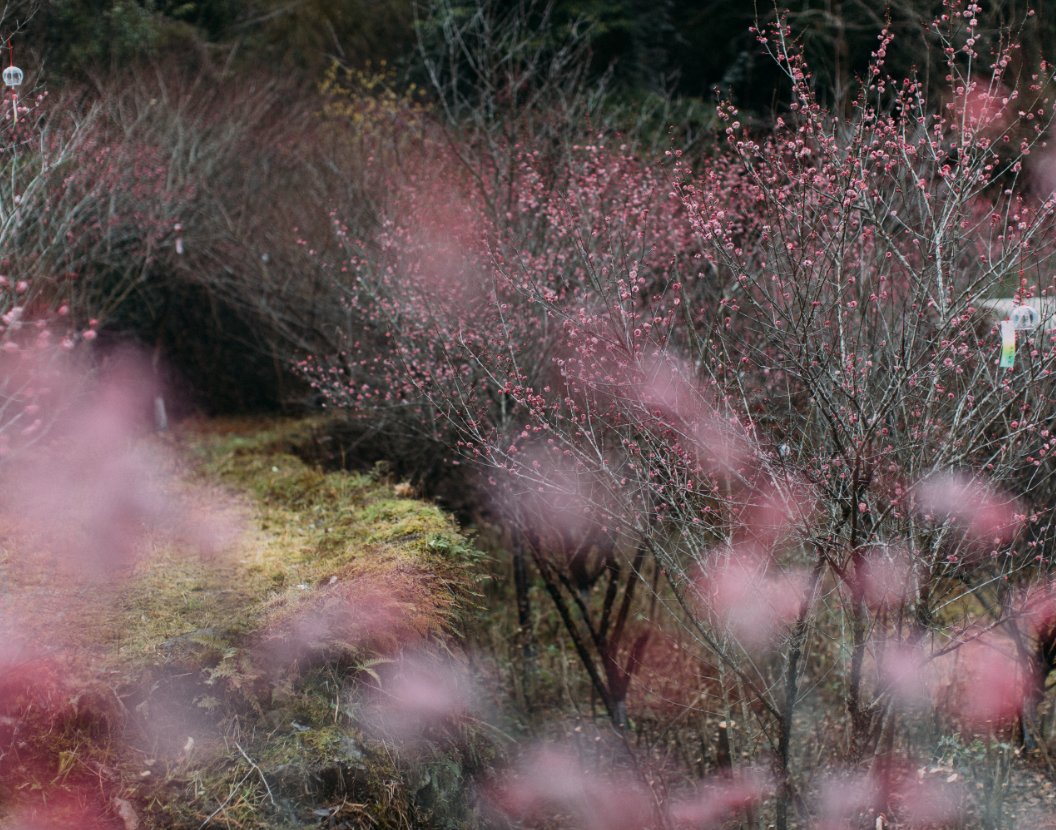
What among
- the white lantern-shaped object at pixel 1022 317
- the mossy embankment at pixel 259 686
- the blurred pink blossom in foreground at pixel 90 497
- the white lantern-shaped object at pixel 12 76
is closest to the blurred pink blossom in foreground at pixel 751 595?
the mossy embankment at pixel 259 686

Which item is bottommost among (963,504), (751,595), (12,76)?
(751,595)

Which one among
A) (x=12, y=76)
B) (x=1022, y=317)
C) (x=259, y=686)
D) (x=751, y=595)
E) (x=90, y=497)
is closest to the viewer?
(x=259, y=686)

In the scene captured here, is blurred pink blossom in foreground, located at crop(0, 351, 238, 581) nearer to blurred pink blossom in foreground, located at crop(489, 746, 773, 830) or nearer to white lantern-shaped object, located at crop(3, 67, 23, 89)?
blurred pink blossom in foreground, located at crop(489, 746, 773, 830)

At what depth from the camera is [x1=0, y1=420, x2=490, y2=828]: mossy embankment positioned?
134 inches

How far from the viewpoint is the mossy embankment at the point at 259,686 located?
3.40 m

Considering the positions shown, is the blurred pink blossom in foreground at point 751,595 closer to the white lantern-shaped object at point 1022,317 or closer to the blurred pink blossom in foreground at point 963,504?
the blurred pink blossom in foreground at point 963,504

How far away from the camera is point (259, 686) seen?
3.78 meters

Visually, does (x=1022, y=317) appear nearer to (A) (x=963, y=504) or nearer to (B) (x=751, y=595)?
(A) (x=963, y=504)

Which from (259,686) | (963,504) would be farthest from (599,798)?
(259,686)

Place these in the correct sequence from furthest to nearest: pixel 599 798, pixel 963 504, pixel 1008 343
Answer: pixel 599 798
pixel 963 504
pixel 1008 343

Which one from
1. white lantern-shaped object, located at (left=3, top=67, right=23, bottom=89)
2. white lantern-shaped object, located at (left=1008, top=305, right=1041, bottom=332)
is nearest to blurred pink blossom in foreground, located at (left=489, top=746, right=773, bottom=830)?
white lantern-shaped object, located at (left=1008, top=305, right=1041, bottom=332)

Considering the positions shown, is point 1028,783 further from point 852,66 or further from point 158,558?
point 852,66

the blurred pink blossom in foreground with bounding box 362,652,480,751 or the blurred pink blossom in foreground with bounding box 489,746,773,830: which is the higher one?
the blurred pink blossom in foreground with bounding box 489,746,773,830

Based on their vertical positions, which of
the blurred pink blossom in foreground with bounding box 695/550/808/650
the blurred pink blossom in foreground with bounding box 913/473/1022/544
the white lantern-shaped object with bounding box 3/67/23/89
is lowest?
the blurred pink blossom in foreground with bounding box 695/550/808/650
